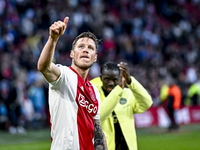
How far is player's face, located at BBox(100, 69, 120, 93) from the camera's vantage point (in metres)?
5.21

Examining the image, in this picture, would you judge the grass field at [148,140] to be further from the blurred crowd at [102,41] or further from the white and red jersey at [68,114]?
the white and red jersey at [68,114]

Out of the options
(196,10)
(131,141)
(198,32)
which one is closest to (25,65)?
(131,141)

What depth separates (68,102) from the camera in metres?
3.47

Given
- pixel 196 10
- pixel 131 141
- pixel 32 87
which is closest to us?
pixel 131 141

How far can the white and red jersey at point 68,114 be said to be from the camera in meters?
3.42

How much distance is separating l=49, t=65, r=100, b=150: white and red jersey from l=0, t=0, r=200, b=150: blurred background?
7.66m

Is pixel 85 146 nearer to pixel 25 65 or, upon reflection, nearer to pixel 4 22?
pixel 25 65

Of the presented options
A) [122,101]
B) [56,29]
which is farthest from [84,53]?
[122,101]

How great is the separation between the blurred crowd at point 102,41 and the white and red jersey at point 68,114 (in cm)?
1034

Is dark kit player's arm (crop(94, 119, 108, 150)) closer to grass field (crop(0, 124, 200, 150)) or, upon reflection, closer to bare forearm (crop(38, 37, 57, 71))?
bare forearm (crop(38, 37, 57, 71))

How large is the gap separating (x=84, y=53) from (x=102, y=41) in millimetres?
15612

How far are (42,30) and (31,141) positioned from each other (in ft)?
24.4

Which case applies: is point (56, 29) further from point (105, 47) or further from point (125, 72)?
point (105, 47)

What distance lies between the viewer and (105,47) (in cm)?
1970
